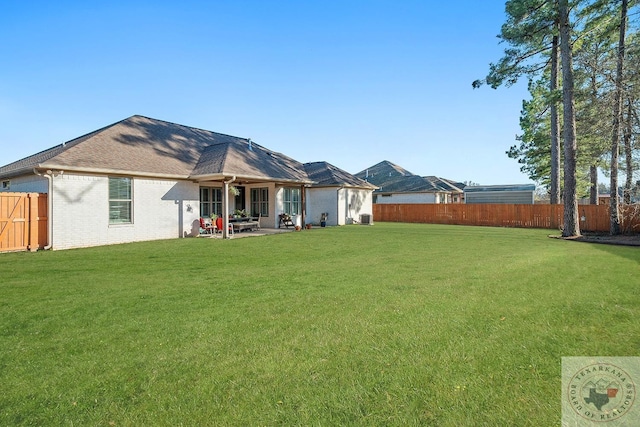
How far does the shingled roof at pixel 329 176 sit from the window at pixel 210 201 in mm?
7676

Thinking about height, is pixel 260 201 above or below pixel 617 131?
below

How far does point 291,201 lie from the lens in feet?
66.3

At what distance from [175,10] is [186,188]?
6980 millimetres

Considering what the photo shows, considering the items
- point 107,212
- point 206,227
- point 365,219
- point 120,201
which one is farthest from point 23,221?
point 365,219

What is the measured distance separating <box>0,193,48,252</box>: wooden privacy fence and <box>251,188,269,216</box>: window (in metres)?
9.77

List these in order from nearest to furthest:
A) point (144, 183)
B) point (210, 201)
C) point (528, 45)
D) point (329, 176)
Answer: point (144, 183) → point (210, 201) → point (528, 45) → point (329, 176)

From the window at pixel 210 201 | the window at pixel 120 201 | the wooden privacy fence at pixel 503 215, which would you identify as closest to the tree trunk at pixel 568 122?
the wooden privacy fence at pixel 503 215

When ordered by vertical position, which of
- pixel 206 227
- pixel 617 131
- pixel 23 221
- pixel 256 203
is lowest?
pixel 206 227

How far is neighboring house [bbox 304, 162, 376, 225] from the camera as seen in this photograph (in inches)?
912

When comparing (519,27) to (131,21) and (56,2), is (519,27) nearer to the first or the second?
(131,21)

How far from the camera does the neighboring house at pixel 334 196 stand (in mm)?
23172

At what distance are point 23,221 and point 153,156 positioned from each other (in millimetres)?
5344

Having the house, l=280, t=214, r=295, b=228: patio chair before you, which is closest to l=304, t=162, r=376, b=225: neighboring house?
l=280, t=214, r=295, b=228: patio chair
